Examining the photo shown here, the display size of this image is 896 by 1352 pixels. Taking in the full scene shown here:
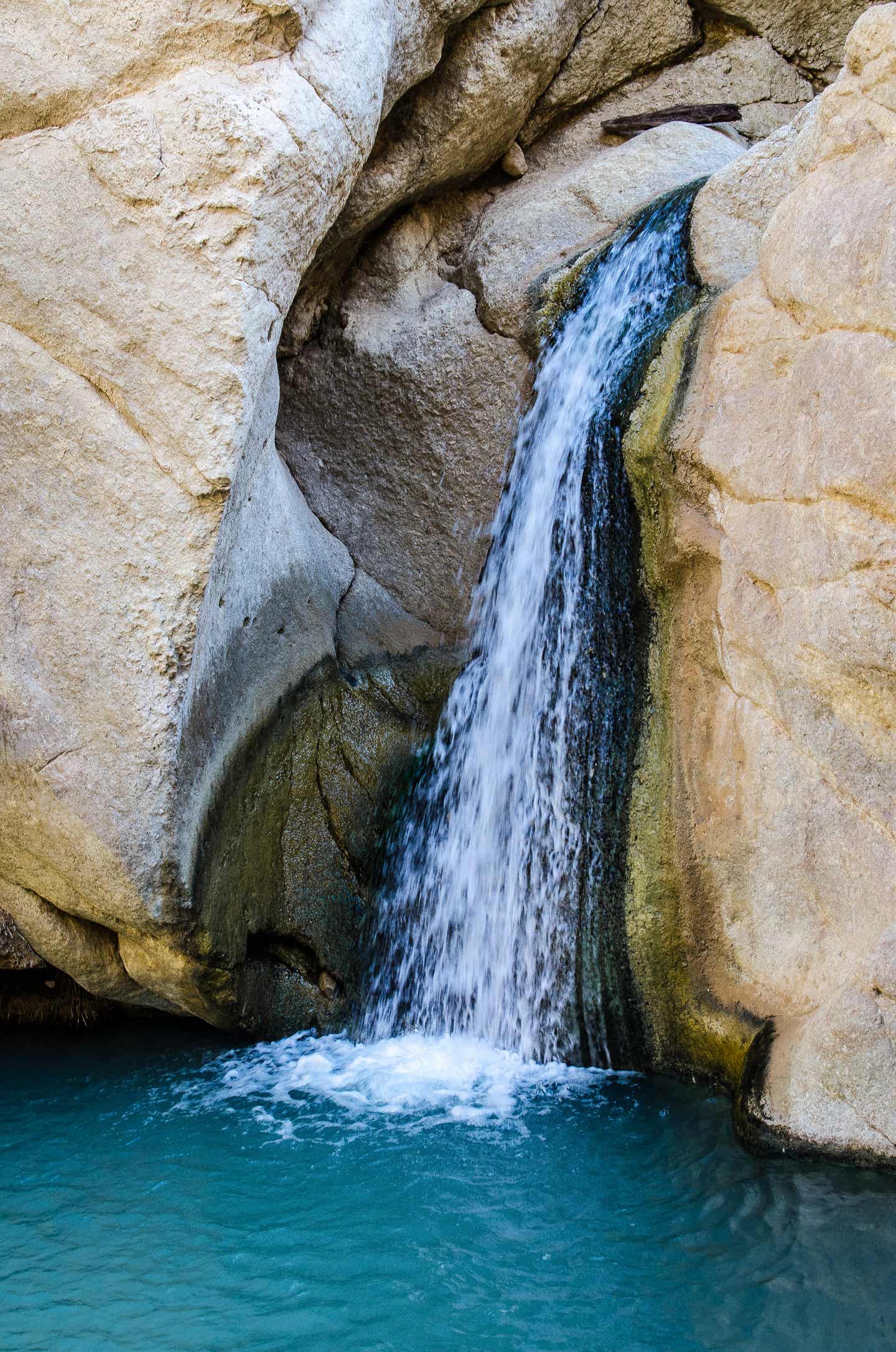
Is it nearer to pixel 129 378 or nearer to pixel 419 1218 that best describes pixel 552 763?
pixel 419 1218

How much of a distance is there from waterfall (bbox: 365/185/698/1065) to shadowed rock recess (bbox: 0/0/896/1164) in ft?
0.45

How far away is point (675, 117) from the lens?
22.5ft

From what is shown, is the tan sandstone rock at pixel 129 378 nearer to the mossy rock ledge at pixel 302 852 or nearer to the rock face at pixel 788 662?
the mossy rock ledge at pixel 302 852

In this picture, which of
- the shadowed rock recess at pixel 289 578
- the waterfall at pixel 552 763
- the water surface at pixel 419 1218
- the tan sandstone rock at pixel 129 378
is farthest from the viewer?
the waterfall at pixel 552 763

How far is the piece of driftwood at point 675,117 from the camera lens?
270 inches

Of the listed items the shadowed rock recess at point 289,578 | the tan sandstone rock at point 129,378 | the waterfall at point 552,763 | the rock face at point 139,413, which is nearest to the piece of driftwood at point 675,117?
the waterfall at point 552,763

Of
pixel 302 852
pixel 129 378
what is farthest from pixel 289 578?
pixel 129 378

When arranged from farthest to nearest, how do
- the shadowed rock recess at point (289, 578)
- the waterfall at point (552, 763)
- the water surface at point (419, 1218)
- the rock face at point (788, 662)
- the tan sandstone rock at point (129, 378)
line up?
1. the waterfall at point (552, 763)
2. the tan sandstone rock at point (129, 378)
3. the shadowed rock recess at point (289, 578)
4. the rock face at point (788, 662)
5. the water surface at point (419, 1218)

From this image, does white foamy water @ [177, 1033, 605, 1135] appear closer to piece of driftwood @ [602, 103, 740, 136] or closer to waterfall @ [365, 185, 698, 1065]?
waterfall @ [365, 185, 698, 1065]

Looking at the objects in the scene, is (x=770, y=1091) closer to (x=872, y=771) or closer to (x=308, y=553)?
(x=872, y=771)

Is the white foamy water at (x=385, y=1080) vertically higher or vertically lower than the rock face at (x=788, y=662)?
lower

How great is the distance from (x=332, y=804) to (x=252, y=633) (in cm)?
85

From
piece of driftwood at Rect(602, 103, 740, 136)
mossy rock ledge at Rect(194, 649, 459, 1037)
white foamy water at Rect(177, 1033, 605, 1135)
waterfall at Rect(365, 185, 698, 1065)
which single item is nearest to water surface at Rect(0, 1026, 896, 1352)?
white foamy water at Rect(177, 1033, 605, 1135)

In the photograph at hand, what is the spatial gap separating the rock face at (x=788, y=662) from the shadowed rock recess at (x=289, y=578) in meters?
0.01
